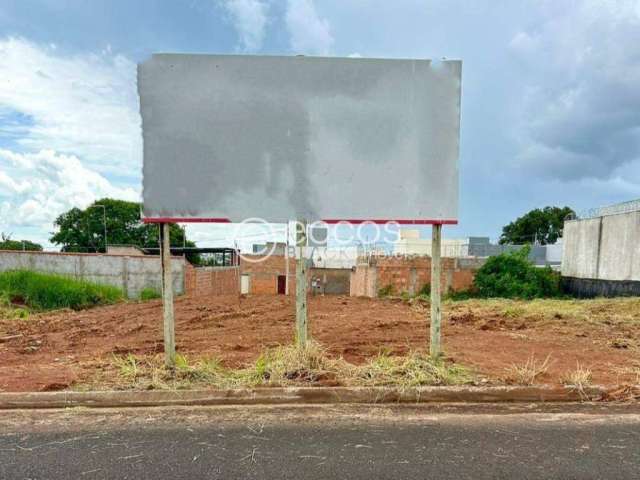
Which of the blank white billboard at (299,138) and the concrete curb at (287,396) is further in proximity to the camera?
the blank white billboard at (299,138)

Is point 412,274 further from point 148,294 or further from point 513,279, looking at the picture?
point 148,294

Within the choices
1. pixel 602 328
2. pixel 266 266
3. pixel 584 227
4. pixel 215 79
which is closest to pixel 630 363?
pixel 602 328

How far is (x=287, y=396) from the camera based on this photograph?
4.39 m

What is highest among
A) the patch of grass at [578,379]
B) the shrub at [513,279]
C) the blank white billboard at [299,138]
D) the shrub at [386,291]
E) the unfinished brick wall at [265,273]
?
the blank white billboard at [299,138]

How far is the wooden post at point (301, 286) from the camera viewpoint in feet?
16.5

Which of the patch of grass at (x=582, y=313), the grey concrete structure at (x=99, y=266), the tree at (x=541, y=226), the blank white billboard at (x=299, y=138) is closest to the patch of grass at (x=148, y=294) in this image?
the grey concrete structure at (x=99, y=266)

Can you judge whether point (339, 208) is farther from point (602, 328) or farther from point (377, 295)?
point (377, 295)

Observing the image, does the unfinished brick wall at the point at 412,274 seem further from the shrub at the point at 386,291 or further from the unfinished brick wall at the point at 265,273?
the unfinished brick wall at the point at 265,273

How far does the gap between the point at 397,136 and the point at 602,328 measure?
7964 mm

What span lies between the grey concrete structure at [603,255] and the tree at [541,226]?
40.2m

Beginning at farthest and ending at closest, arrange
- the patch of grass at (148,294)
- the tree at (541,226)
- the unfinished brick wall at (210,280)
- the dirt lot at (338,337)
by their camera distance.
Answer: the tree at (541,226), the unfinished brick wall at (210,280), the patch of grass at (148,294), the dirt lot at (338,337)

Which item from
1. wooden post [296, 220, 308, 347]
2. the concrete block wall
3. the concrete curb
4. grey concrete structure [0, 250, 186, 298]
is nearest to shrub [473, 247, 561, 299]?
the concrete block wall

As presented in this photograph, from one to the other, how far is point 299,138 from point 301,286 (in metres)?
1.79

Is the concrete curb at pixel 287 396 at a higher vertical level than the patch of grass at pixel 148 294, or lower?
higher
